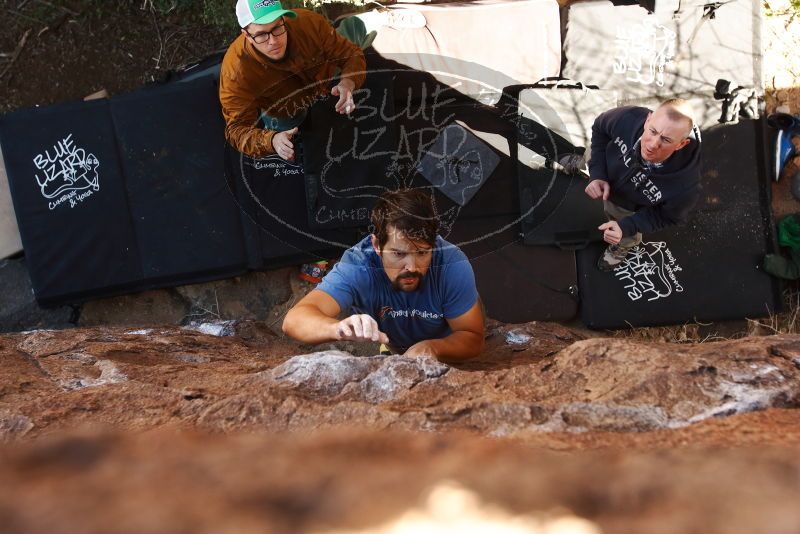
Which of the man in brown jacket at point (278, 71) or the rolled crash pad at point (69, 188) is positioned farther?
the rolled crash pad at point (69, 188)

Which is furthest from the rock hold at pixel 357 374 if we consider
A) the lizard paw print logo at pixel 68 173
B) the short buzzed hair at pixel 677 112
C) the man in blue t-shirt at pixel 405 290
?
the lizard paw print logo at pixel 68 173

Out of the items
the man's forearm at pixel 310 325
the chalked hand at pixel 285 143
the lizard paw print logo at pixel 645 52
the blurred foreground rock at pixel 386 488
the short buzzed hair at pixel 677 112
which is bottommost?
the man's forearm at pixel 310 325

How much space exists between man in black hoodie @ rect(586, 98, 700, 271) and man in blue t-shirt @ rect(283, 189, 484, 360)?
3.49ft

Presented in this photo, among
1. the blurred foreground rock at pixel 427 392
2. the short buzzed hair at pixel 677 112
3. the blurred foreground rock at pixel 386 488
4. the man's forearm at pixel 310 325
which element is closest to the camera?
the blurred foreground rock at pixel 386 488

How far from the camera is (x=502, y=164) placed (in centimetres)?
318

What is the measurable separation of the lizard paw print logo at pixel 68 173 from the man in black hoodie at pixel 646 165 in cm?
271

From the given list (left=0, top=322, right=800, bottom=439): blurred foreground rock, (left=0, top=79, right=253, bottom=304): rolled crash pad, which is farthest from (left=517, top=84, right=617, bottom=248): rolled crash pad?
(left=0, top=322, right=800, bottom=439): blurred foreground rock

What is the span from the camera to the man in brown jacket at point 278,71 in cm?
260

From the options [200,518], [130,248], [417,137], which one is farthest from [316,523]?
[130,248]

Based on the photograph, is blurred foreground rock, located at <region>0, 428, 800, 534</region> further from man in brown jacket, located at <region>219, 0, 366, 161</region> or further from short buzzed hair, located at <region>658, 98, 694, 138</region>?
short buzzed hair, located at <region>658, 98, 694, 138</region>

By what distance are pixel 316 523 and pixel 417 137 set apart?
65.7 inches

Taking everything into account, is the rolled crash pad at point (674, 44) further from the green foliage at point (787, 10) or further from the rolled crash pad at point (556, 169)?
the green foliage at point (787, 10)

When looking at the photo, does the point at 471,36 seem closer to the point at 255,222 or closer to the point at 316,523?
the point at 255,222

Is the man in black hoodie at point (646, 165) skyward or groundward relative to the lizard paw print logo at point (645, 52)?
groundward
